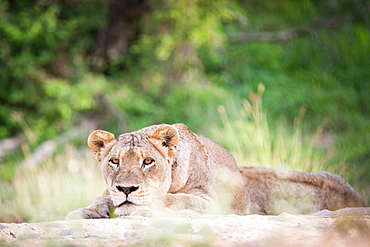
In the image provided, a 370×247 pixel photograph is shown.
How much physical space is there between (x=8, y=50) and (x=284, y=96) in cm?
641

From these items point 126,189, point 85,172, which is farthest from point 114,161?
point 85,172

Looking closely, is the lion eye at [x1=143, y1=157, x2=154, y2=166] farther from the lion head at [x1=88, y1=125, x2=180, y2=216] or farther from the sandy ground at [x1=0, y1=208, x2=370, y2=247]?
the sandy ground at [x1=0, y1=208, x2=370, y2=247]

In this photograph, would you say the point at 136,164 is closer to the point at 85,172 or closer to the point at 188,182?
the point at 188,182

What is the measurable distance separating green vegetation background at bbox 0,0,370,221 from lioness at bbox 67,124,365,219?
379cm

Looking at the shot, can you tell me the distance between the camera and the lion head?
4125 mm

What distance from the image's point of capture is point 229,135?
9.40 m

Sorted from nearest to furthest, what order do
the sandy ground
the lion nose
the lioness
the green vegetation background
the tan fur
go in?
the sandy ground < the lion nose < the lioness < the tan fur < the green vegetation background

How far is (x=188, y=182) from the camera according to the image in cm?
470

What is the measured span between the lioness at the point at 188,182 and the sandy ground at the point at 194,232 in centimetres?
47

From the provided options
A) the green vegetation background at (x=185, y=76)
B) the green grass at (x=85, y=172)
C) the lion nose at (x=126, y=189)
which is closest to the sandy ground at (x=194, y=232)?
the lion nose at (x=126, y=189)

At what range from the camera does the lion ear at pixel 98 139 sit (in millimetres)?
4574

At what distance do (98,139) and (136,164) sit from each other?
0.52 metres

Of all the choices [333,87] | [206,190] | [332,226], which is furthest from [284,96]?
[332,226]

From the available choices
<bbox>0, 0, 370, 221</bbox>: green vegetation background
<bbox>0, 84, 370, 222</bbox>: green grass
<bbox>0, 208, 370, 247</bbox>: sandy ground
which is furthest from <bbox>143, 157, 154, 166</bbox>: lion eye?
<bbox>0, 0, 370, 221</bbox>: green vegetation background
